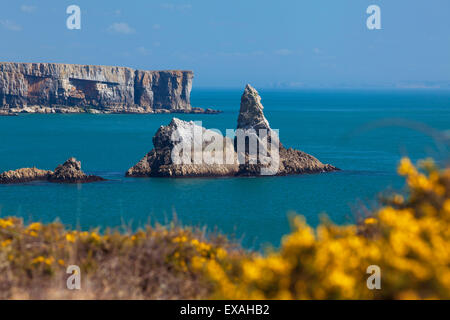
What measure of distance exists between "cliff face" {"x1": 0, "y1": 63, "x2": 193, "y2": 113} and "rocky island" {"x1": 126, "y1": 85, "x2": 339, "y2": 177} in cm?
9280

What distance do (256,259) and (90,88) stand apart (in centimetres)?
13453

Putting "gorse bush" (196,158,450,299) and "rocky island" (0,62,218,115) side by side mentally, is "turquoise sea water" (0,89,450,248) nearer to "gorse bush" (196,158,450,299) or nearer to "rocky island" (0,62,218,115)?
"gorse bush" (196,158,450,299)

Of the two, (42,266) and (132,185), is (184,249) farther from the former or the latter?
(132,185)

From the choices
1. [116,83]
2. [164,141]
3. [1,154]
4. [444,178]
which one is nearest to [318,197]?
[164,141]

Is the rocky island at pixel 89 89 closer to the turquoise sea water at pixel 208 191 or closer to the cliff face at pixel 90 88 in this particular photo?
the cliff face at pixel 90 88

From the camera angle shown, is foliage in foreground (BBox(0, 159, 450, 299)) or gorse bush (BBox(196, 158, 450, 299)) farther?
foliage in foreground (BBox(0, 159, 450, 299))

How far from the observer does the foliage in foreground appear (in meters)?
5.99

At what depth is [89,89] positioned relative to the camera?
138 meters

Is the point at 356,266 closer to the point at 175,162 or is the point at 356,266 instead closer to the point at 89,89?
the point at 175,162

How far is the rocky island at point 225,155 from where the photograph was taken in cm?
4338

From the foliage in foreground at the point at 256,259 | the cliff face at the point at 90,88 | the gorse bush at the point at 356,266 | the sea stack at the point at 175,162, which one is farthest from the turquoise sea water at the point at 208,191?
the cliff face at the point at 90,88

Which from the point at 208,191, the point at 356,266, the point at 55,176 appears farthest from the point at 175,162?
the point at 356,266

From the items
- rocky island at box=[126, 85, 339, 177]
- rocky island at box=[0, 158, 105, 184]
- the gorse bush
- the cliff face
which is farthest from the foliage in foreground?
the cliff face
